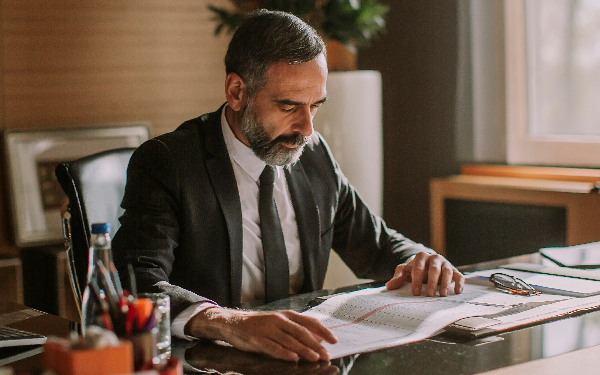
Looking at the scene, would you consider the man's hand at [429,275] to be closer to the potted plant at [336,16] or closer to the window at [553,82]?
the window at [553,82]

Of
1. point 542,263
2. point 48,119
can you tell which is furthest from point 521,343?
point 48,119

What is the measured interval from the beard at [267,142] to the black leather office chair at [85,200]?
0.36 m

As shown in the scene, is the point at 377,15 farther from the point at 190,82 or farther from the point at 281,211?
the point at 281,211

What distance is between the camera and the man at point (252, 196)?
1.54 meters

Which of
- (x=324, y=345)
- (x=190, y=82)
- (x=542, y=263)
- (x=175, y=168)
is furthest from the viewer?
(x=190, y=82)

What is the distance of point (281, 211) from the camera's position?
1840mm

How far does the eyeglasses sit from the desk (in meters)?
0.18

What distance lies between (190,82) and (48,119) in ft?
2.54

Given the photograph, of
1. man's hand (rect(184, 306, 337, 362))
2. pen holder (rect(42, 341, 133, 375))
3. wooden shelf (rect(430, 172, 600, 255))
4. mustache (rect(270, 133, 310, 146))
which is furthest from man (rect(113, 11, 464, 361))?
wooden shelf (rect(430, 172, 600, 255))

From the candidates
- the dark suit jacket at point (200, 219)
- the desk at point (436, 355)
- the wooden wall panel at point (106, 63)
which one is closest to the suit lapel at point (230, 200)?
the dark suit jacket at point (200, 219)

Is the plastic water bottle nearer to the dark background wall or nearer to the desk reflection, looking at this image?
the desk reflection

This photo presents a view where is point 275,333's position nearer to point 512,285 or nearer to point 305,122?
point 512,285

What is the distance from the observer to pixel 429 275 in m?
1.44

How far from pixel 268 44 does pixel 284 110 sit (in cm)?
17
